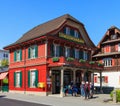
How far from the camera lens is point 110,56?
4722 centimetres

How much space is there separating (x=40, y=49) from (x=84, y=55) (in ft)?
27.8

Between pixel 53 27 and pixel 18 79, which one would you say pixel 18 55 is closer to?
pixel 18 79

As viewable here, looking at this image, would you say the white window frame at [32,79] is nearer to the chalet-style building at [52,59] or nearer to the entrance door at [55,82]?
the chalet-style building at [52,59]

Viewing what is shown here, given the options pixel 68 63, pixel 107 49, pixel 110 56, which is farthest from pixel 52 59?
pixel 107 49

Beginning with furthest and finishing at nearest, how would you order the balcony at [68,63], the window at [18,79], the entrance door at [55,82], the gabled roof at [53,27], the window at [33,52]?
the window at [18,79] → the gabled roof at [53,27] → the window at [33,52] → the entrance door at [55,82] → the balcony at [68,63]

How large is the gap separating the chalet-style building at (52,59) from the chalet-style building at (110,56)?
9293 millimetres

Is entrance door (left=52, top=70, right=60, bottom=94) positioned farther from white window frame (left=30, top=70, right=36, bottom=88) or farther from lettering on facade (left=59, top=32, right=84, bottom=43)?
lettering on facade (left=59, top=32, right=84, bottom=43)

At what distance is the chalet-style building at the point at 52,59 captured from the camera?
29.7 metres

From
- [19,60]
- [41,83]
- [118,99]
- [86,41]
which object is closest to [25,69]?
[19,60]

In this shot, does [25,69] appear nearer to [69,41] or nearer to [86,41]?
[69,41]

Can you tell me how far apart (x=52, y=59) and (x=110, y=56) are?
20.6 metres

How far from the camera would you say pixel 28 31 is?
40.8 m

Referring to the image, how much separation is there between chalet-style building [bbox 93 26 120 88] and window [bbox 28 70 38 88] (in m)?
18.2

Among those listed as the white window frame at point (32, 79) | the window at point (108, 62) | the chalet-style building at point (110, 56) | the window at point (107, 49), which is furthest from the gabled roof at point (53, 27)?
the window at point (107, 49)
